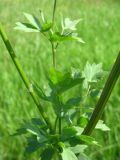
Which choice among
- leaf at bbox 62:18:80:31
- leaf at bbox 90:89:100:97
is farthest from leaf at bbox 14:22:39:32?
Result: leaf at bbox 90:89:100:97

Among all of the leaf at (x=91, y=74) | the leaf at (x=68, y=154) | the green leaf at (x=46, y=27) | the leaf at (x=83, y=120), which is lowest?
the leaf at (x=68, y=154)

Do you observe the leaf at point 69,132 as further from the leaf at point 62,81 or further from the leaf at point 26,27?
the leaf at point 26,27

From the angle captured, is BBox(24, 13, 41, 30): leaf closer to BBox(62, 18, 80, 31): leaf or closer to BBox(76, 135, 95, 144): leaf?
BBox(62, 18, 80, 31): leaf

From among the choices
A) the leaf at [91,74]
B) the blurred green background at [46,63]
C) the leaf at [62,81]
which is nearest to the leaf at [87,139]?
the leaf at [62,81]

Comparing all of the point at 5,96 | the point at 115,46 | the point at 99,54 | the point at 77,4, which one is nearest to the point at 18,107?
the point at 5,96

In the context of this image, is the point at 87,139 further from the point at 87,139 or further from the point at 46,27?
the point at 46,27

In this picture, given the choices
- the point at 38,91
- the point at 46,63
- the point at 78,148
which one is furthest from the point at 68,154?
the point at 46,63

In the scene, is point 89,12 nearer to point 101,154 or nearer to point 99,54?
point 99,54
